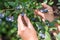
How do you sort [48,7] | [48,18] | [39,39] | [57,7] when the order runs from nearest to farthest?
[39,39] → [48,18] → [48,7] → [57,7]

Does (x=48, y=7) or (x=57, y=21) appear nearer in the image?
(x=57, y=21)

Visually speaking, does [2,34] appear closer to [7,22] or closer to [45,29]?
[7,22]

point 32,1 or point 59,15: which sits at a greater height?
point 32,1

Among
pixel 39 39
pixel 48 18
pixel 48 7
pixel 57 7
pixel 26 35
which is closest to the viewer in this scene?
pixel 26 35

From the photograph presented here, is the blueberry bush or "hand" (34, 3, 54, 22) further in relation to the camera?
"hand" (34, 3, 54, 22)

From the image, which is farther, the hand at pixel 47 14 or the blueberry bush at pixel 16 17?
the hand at pixel 47 14

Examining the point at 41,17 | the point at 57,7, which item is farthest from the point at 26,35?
the point at 57,7

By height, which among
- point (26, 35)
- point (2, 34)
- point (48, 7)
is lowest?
point (2, 34)

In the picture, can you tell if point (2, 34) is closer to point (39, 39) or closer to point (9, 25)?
point (9, 25)
